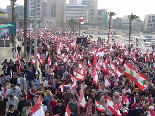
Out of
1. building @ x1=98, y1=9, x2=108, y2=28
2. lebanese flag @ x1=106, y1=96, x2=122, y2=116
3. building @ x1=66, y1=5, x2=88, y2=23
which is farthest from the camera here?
building @ x1=98, y1=9, x2=108, y2=28

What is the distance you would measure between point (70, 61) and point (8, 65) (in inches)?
183

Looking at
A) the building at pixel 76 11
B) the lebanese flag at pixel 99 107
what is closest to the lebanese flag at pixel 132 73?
the lebanese flag at pixel 99 107

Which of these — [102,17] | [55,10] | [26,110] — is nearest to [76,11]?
[55,10]

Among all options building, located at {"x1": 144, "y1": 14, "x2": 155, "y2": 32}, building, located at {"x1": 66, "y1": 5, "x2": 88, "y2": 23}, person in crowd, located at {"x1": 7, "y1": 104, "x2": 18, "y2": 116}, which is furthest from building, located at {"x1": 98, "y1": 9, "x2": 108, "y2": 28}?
person in crowd, located at {"x1": 7, "y1": 104, "x2": 18, "y2": 116}

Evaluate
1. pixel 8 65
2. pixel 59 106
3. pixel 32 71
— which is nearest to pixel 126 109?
pixel 59 106

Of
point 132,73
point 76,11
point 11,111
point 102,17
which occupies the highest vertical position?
point 76,11

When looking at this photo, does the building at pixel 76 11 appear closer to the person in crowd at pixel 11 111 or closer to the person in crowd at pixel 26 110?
the person in crowd at pixel 26 110

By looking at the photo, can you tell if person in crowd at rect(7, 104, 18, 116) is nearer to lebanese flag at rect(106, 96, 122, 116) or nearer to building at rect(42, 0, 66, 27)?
lebanese flag at rect(106, 96, 122, 116)

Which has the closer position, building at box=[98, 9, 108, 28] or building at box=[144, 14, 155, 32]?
building at box=[144, 14, 155, 32]

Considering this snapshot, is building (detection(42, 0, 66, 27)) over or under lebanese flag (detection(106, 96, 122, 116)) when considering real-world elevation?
over

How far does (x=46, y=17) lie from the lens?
154m

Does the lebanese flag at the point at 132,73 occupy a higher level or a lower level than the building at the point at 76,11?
lower

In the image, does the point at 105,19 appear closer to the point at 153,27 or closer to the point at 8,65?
the point at 153,27

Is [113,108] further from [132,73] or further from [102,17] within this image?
[102,17]
